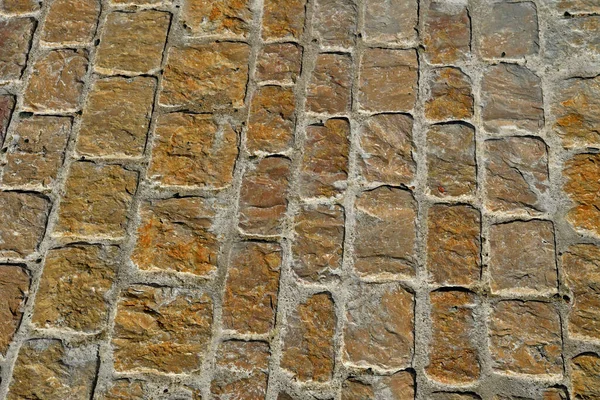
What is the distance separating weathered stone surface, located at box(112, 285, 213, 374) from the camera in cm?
262

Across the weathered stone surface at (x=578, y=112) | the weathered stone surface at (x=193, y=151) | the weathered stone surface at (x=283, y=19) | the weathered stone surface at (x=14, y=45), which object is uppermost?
the weathered stone surface at (x=283, y=19)

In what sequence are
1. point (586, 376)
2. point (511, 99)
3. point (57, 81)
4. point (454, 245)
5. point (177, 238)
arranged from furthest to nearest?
point (57, 81) < point (511, 99) < point (177, 238) < point (454, 245) < point (586, 376)

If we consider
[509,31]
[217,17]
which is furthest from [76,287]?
[509,31]

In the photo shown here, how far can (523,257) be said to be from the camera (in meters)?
2.67

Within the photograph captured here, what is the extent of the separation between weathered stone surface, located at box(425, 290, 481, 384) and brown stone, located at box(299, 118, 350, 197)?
2.03 feet

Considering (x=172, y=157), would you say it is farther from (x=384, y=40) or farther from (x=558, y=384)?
(x=558, y=384)

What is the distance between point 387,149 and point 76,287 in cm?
140

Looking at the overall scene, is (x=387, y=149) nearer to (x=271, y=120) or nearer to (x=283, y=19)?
(x=271, y=120)

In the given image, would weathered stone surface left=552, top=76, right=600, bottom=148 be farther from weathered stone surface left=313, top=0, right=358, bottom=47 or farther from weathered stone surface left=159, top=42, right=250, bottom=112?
weathered stone surface left=159, top=42, right=250, bottom=112

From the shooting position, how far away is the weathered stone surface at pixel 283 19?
10.6 feet

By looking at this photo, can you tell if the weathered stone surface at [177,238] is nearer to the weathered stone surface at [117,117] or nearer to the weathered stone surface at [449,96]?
the weathered stone surface at [117,117]

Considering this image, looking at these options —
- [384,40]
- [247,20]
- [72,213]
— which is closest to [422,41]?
[384,40]

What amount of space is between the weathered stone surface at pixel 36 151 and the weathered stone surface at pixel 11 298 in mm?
407

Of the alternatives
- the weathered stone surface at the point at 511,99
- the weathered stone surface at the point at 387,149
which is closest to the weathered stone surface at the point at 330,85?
the weathered stone surface at the point at 387,149
